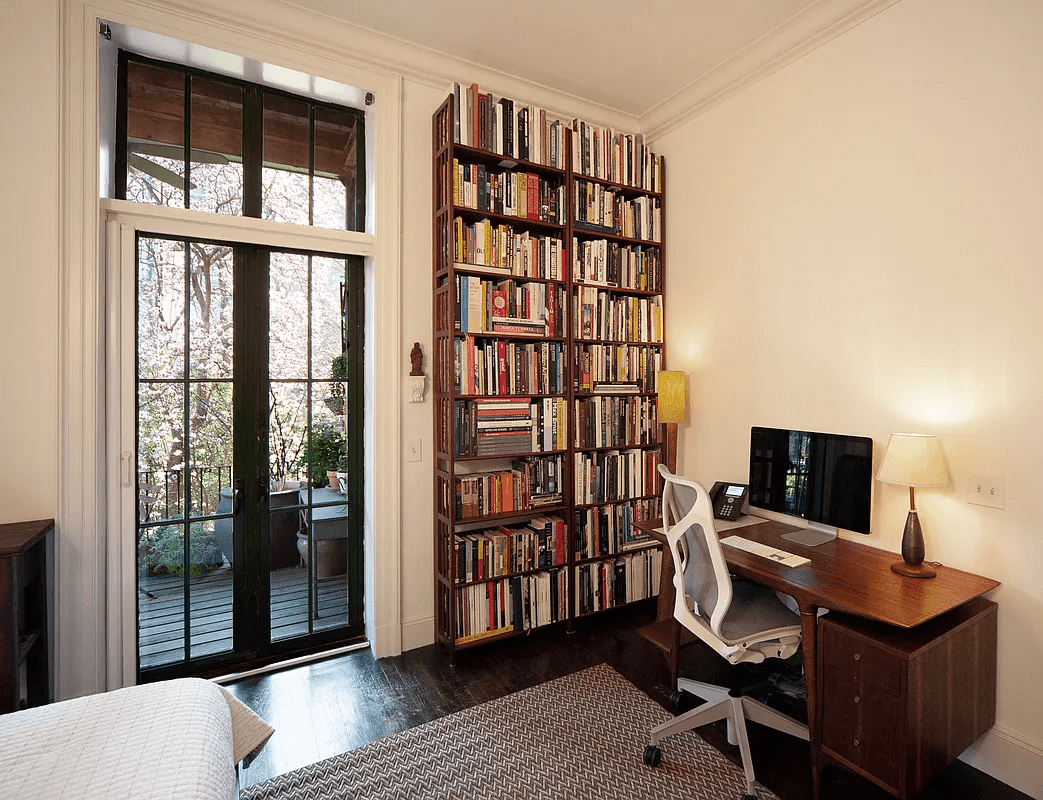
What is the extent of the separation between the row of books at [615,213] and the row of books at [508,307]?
49 centimetres

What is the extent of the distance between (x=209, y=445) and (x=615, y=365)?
2296mm

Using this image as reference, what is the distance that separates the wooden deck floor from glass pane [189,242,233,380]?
103cm

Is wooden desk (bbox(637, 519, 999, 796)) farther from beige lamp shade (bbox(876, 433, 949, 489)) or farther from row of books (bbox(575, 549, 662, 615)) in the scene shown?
row of books (bbox(575, 549, 662, 615))

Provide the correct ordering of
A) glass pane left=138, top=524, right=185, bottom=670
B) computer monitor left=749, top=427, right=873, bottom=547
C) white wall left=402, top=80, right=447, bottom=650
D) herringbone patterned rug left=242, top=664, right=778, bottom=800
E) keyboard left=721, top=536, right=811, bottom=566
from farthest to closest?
1. white wall left=402, top=80, right=447, bottom=650
2. glass pane left=138, top=524, right=185, bottom=670
3. computer monitor left=749, top=427, right=873, bottom=547
4. keyboard left=721, top=536, right=811, bottom=566
5. herringbone patterned rug left=242, top=664, right=778, bottom=800

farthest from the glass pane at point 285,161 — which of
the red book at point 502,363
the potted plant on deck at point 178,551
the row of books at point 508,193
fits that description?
the potted plant on deck at point 178,551

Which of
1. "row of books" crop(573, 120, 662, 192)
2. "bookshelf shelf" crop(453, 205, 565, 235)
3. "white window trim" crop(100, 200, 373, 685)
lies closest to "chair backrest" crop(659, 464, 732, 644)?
"bookshelf shelf" crop(453, 205, 565, 235)

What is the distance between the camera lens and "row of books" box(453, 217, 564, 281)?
9.22ft

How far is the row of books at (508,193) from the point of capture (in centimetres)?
280

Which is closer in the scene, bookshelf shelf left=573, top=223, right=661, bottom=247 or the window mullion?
the window mullion

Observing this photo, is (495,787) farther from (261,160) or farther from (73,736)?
(261,160)

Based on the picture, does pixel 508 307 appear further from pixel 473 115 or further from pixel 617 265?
pixel 473 115

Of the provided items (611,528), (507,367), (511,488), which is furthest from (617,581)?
(507,367)

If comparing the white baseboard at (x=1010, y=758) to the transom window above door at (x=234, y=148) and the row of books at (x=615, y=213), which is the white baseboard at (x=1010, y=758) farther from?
the transom window above door at (x=234, y=148)

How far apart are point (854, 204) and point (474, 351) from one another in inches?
76.1
